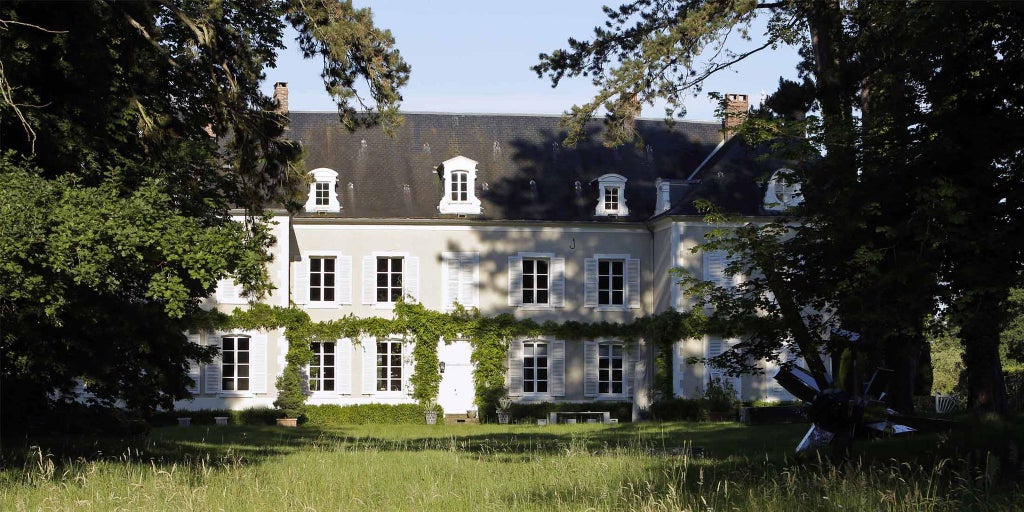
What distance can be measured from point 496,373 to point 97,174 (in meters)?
18.5

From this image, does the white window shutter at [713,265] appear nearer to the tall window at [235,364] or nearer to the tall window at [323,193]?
the tall window at [323,193]

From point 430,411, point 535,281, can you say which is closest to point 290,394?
point 430,411

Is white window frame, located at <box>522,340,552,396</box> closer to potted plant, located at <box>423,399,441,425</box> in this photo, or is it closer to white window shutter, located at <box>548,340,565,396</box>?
white window shutter, located at <box>548,340,565,396</box>

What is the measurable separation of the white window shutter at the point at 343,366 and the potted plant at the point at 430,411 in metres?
2.10

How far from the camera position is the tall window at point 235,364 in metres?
30.4

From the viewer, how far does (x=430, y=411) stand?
30.4m

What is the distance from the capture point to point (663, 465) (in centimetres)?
1192

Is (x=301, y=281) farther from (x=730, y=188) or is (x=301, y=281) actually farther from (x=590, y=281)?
(x=730, y=188)

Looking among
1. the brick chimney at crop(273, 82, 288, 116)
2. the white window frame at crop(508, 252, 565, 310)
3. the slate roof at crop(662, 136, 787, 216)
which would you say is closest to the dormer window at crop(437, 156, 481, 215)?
the white window frame at crop(508, 252, 565, 310)

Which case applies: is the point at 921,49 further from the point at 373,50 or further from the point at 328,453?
the point at 328,453

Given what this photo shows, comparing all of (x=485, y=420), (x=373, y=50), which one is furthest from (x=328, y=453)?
(x=485, y=420)

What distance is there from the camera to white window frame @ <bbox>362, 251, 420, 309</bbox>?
31.1 meters

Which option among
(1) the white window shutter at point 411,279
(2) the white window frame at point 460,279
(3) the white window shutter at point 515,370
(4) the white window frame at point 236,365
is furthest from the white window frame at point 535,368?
(4) the white window frame at point 236,365

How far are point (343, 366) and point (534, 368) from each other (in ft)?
16.9
